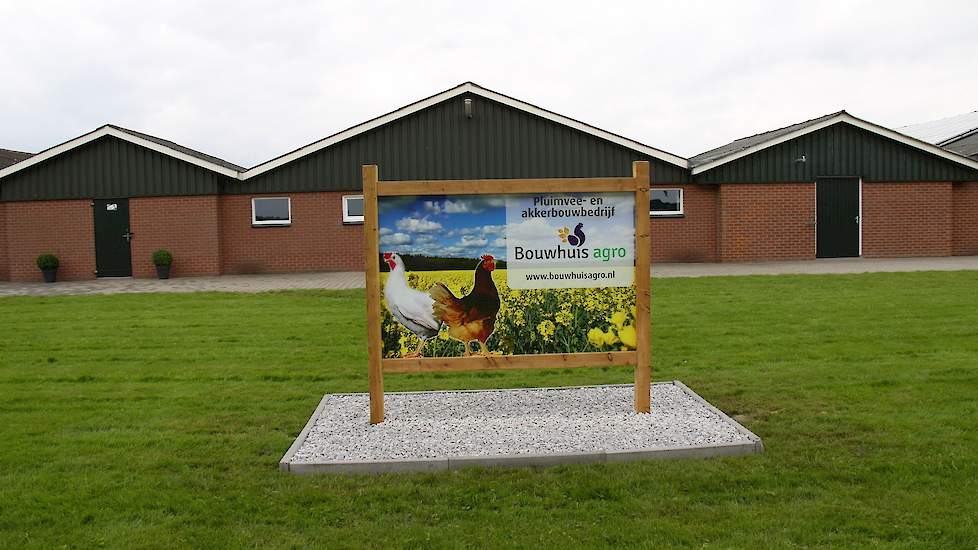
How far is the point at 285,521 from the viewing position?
5.03 metres

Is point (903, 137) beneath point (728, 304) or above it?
above

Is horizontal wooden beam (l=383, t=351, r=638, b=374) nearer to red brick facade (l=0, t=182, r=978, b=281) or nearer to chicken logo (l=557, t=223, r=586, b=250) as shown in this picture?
chicken logo (l=557, t=223, r=586, b=250)

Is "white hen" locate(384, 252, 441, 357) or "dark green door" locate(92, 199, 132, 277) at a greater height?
"dark green door" locate(92, 199, 132, 277)

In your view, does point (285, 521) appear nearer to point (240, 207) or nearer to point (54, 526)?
point (54, 526)

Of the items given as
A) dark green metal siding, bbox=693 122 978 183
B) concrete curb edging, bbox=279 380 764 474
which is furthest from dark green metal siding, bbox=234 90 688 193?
concrete curb edging, bbox=279 380 764 474

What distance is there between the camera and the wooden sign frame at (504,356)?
7.25 meters

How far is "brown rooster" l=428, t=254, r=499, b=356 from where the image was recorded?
7.48m

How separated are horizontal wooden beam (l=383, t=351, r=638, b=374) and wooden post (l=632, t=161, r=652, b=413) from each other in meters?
0.11

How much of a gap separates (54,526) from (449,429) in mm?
2867

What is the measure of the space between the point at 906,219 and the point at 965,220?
239 cm

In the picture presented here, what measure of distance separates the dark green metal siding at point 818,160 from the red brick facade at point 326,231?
33cm

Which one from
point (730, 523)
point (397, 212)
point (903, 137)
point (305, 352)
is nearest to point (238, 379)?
point (305, 352)

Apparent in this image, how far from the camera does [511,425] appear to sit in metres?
7.04

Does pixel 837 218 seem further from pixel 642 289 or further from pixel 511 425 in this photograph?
pixel 511 425
